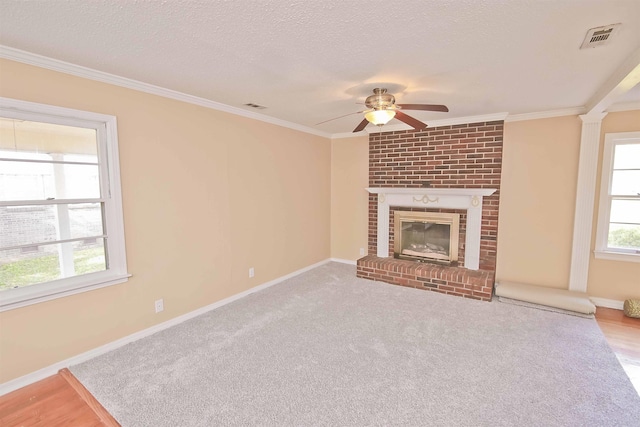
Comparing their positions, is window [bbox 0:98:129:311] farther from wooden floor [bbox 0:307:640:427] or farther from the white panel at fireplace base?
the white panel at fireplace base

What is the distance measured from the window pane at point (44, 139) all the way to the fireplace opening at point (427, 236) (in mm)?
3953

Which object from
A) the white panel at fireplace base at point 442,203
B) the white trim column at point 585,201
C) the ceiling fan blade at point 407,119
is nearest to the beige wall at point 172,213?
the white panel at fireplace base at point 442,203

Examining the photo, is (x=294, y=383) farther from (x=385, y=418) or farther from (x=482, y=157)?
(x=482, y=157)

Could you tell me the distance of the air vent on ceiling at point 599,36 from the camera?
1726 mm

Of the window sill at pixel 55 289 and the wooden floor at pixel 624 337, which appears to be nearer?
the window sill at pixel 55 289

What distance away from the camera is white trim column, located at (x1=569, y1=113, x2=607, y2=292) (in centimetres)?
343

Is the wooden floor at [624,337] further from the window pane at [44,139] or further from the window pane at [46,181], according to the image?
the window pane at [44,139]

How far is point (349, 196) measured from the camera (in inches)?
209

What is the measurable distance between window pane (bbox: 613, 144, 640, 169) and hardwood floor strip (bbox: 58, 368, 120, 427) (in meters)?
5.34

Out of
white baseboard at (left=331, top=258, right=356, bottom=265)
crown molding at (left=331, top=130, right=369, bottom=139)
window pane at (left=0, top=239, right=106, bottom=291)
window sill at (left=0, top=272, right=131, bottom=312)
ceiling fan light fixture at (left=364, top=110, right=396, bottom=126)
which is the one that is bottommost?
white baseboard at (left=331, top=258, right=356, bottom=265)

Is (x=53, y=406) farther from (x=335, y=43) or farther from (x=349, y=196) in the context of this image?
(x=349, y=196)

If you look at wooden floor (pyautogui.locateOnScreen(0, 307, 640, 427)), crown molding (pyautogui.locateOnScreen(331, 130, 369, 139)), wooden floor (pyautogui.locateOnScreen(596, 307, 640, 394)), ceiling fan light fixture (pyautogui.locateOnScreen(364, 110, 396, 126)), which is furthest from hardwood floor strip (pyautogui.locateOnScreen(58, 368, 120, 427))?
crown molding (pyautogui.locateOnScreen(331, 130, 369, 139))

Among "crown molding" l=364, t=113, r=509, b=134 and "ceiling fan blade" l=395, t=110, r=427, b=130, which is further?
"crown molding" l=364, t=113, r=509, b=134

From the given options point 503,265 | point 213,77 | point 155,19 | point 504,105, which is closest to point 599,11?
point 504,105
